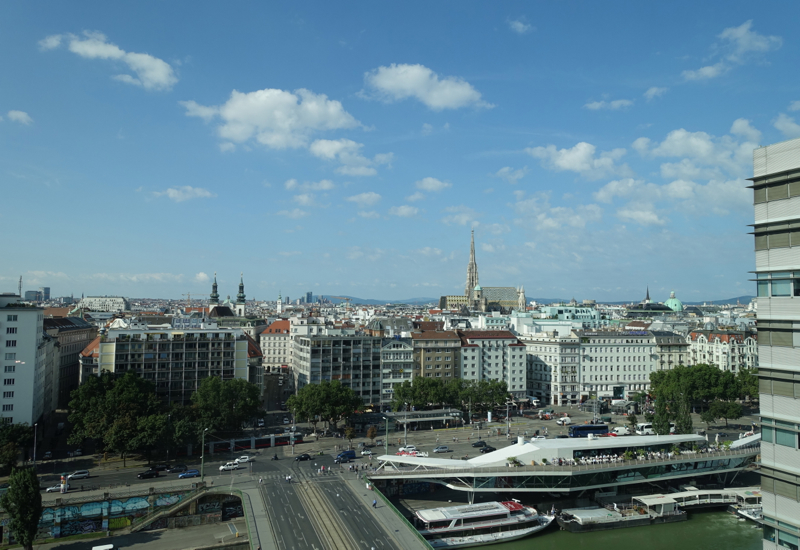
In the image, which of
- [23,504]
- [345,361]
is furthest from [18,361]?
[345,361]

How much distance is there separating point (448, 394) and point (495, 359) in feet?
72.6

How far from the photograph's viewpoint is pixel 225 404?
3418 inches

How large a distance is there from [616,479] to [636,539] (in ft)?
29.1

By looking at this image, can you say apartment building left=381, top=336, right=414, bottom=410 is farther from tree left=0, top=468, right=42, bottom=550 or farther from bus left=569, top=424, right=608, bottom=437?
tree left=0, top=468, right=42, bottom=550

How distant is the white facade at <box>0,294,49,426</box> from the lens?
79.8m

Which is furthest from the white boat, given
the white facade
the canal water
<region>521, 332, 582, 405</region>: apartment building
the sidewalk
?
<region>521, 332, 582, 405</region>: apartment building

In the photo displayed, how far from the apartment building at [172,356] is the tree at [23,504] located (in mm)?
43101

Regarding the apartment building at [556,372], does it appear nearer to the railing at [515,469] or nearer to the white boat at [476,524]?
the railing at [515,469]

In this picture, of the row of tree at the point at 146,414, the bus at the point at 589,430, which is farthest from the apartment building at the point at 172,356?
the bus at the point at 589,430

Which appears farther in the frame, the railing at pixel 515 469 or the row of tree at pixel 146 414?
the row of tree at pixel 146 414

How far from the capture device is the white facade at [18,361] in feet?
262

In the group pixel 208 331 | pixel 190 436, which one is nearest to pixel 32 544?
pixel 190 436

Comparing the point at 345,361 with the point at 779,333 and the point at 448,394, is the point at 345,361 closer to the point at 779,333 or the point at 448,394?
the point at 448,394

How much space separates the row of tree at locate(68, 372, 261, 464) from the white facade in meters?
6.06
